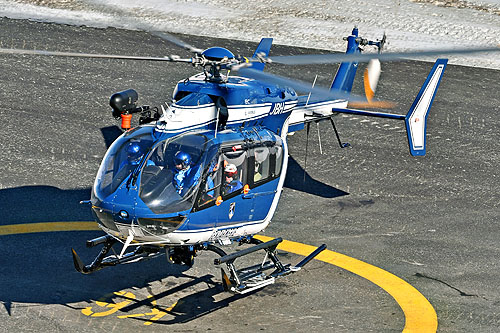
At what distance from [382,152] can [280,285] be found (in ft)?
27.5

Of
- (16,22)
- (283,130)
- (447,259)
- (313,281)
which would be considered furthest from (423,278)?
(16,22)

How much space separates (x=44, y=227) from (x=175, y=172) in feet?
17.0

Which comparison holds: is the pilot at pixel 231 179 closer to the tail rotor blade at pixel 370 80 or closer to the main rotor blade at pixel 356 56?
the main rotor blade at pixel 356 56

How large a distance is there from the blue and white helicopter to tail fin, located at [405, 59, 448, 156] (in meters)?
3.49

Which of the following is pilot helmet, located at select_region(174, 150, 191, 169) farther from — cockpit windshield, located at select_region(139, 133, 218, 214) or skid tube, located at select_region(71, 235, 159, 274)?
skid tube, located at select_region(71, 235, 159, 274)

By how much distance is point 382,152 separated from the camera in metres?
23.9

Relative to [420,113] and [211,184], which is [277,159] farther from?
[420,113]

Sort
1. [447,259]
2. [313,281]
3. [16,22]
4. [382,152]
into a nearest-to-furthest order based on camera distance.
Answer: [313,281] → [447,259] → [382,152] → [16,22]

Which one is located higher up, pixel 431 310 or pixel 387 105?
pixel 387 105

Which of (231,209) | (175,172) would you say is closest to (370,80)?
(231,209)

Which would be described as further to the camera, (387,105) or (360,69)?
(360,69)

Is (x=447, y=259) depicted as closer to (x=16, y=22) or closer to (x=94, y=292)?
(x=94, y=292)

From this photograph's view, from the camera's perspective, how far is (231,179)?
1537 cm

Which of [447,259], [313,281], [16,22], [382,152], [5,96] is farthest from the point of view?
[16,22]
